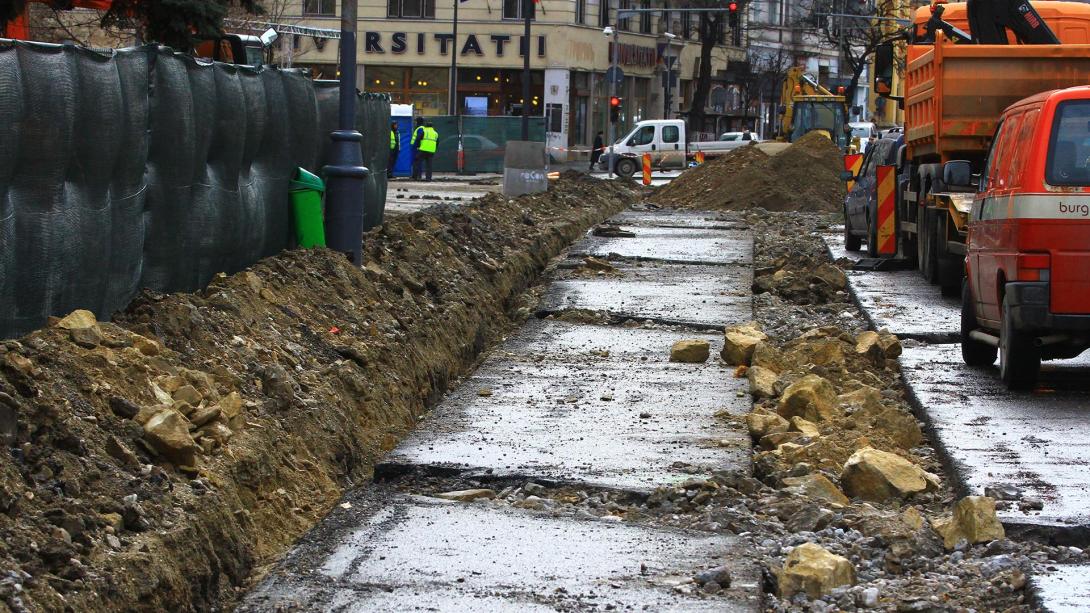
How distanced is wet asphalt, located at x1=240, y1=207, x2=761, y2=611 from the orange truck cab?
1805mm

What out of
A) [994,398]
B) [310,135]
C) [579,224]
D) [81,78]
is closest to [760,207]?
[579,224]

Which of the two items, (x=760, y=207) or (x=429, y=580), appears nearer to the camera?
(x=429, y=580)

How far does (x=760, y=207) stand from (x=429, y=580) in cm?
2773

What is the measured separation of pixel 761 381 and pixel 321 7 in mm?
58828

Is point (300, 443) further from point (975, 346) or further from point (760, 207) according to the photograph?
point (760, 207)

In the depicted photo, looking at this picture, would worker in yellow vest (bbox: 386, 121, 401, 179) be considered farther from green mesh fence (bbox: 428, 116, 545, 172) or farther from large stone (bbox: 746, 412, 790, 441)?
large stone (bbox: 746, 412, 790, 441)

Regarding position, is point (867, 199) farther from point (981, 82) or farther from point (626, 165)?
point (626, 165)

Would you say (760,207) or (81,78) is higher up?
(81,78)

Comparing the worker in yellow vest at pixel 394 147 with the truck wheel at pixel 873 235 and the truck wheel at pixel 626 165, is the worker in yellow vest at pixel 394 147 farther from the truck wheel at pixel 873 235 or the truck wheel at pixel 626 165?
the truck wheel at pixel 873 235

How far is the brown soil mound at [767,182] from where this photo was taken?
33.6 m

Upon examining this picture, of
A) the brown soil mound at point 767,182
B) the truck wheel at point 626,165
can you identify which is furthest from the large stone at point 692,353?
the truck wheel at point 626,165

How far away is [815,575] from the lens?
609 cm

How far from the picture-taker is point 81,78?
8422mm

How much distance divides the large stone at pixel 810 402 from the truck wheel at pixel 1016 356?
4.84 feet
